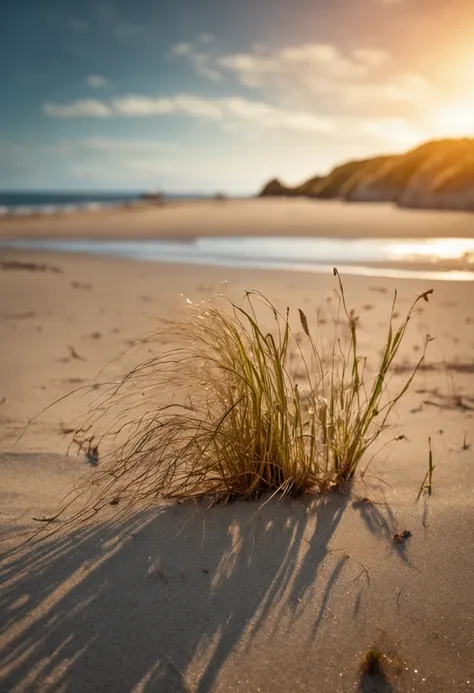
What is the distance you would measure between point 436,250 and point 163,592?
10464mm

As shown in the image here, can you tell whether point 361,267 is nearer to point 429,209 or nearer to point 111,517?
point 111,517

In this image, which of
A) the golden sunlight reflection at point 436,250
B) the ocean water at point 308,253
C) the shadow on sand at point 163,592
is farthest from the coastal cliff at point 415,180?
the shadow on sand at point 163,592

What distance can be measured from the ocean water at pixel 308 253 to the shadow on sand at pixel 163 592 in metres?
6.62

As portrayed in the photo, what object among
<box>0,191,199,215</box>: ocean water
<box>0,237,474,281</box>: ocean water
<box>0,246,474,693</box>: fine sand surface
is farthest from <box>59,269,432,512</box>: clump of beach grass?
<box>0,191,199,215</box>: ocean water

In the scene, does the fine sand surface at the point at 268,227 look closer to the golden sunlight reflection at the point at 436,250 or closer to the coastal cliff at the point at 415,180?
the golden sunlight reflection at the point at 436,250

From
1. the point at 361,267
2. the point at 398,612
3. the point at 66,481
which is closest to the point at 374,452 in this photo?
the point at 398,612

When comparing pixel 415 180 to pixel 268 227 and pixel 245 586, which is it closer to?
pixel 268 227

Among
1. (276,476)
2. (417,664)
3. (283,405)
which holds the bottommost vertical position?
(417,664)

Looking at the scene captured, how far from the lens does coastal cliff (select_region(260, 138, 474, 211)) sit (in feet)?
69.6

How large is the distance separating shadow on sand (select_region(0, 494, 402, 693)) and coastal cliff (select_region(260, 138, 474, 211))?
19830mm

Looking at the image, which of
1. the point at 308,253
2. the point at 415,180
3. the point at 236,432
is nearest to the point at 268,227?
the point at 308,253

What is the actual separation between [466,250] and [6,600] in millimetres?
10817

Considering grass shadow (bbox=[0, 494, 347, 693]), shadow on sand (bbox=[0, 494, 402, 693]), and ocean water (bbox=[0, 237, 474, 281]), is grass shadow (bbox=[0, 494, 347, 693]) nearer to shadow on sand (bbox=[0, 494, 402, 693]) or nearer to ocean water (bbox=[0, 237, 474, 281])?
shadow on sand (bbox=[0, 494, 402, 693])

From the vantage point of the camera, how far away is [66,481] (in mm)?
2486
